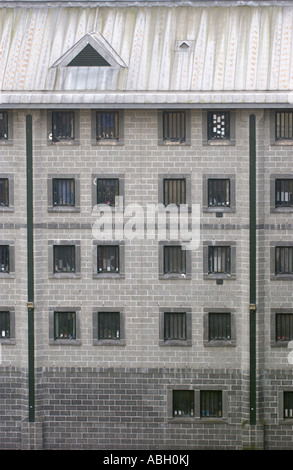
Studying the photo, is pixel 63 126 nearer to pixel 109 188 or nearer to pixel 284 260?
pixel 109 188

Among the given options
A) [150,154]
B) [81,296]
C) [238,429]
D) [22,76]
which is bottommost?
[238,429]

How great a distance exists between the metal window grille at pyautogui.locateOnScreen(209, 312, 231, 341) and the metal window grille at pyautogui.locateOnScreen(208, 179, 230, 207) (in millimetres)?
5191

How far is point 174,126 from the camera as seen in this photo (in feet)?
157

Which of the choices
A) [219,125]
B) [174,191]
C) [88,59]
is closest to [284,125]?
[219,125]

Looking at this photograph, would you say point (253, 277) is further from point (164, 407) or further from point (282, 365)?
point (164, 407)

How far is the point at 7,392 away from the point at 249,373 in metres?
11.6

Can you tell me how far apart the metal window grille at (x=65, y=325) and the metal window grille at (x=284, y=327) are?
962 cm

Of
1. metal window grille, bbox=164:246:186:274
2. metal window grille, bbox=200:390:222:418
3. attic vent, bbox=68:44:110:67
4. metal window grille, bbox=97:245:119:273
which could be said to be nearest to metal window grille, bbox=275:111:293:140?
metal window grille, bbox=164:246:186:274

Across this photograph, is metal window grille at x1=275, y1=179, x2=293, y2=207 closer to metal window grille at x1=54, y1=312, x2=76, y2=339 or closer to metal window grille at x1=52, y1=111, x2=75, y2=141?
metal window grille at x1=52, y1=111, x2=75, y2=141

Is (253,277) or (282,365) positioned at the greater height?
(253,277)

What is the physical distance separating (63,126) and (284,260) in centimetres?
1207

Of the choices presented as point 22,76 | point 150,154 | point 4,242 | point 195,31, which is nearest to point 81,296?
point 4,242

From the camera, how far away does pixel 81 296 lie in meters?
48.5

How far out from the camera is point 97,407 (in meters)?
48.8
